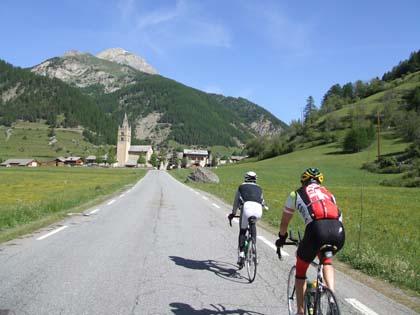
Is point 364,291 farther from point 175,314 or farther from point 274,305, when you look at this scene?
point 175,314

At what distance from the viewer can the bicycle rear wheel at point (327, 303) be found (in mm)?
4344

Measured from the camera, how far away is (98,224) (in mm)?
14586

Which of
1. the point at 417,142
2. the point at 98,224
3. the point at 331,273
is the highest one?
the point at 417,142

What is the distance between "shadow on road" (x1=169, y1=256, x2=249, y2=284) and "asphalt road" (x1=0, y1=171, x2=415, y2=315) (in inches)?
0.7

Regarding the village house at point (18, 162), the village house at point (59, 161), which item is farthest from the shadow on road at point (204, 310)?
the village house at point (59, 161)

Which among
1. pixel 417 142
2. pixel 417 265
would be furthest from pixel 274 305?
pixel 417 142

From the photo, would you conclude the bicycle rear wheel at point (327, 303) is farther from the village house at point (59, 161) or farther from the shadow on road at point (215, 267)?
the village house at point (59, 161)

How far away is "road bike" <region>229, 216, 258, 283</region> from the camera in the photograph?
303 inches

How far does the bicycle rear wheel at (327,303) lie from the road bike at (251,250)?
2976mm

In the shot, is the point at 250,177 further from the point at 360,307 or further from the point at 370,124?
the point at 370,124

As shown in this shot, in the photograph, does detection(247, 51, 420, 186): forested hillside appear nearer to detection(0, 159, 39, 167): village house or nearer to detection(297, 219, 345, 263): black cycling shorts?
detection(297, 219, 345, 263): black cycling shorts

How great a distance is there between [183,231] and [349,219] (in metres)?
8.16

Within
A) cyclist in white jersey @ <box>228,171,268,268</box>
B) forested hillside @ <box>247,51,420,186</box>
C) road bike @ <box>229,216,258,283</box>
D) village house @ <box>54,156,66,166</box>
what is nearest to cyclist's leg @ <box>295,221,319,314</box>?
road bike @ <box>229,216,258,283</box>

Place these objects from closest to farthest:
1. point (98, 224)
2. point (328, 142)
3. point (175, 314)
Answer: point (175, 314) → point (98, 224) → point (328, 142)
